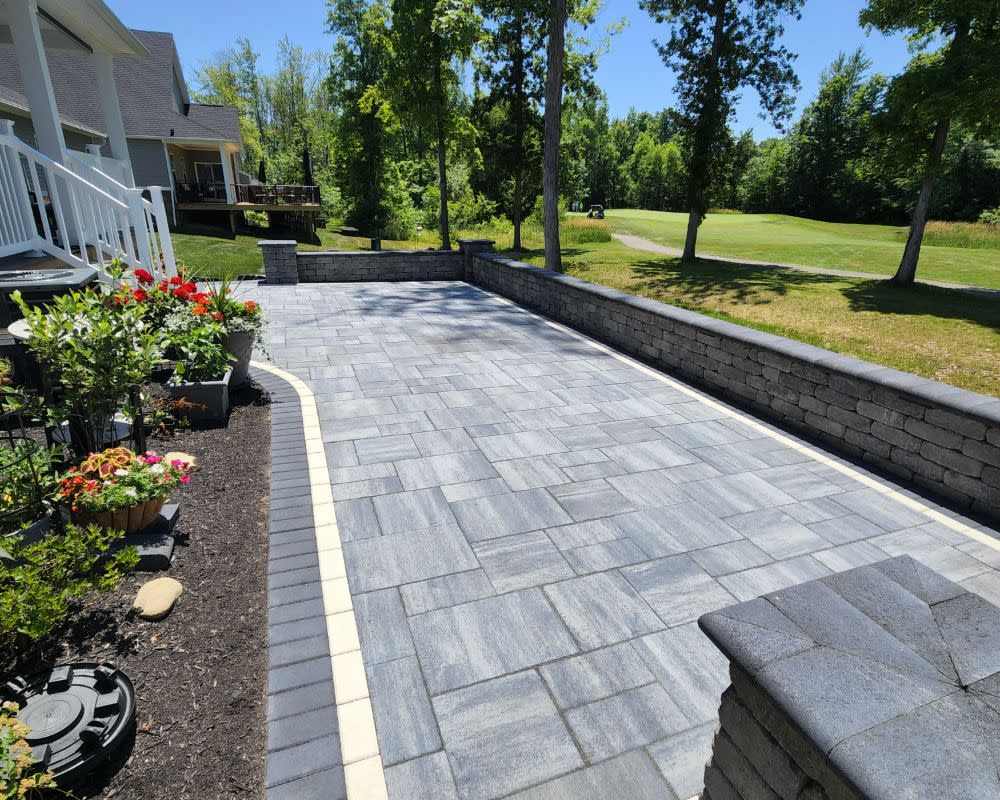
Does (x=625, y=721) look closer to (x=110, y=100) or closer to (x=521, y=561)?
(x=521, y=561)

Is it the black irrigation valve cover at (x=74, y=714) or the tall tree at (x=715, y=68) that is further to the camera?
the tall tree at (x=715, y=68)

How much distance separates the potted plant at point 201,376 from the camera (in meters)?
5.12

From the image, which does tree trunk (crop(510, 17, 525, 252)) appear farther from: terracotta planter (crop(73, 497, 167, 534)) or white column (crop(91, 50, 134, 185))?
terracotta planter (crop(73, 497, 167, 534))

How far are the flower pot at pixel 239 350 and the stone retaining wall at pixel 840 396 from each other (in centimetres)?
508

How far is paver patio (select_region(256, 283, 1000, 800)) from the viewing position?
2396mm

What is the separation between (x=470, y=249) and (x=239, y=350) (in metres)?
9.20

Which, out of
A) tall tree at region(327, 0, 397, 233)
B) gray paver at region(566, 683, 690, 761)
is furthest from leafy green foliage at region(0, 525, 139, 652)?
tall tree at region(327, 0, 397, 233)

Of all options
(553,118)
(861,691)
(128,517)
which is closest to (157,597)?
(128,517)

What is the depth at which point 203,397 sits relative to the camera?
5.15 m

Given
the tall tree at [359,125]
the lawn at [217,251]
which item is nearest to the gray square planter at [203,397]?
the lawn at [217,251]

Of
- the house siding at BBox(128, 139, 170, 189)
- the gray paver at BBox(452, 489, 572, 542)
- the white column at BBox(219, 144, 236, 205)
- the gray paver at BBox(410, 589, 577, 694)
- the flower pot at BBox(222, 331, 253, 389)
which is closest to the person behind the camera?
the gray paver at BBox(410, 589, 577, 694)

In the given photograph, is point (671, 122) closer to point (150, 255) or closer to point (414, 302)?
point (414, 302)

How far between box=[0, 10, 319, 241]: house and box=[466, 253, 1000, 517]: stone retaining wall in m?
18.2

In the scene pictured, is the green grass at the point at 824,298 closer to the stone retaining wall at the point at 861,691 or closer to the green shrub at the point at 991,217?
the stone retaining wall at the point at 861,691
